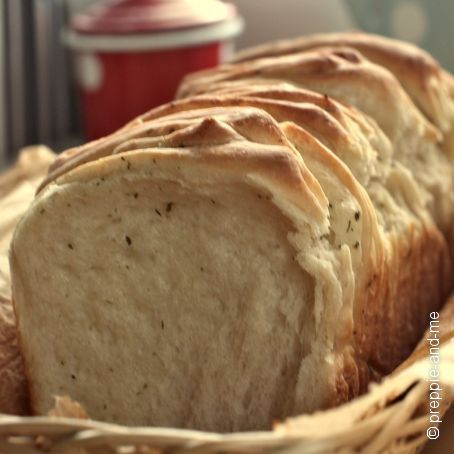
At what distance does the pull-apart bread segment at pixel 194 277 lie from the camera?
0.81m

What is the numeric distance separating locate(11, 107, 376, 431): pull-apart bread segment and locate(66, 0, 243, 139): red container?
40.0 inches

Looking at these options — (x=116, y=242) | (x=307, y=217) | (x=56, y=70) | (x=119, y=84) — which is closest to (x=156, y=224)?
(x=116, y=242)

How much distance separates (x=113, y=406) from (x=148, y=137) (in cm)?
27

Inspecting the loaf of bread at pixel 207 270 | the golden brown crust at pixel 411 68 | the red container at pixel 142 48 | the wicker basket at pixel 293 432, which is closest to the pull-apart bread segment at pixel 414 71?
the golden brown crust at pixel 411 68

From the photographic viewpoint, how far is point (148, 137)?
0.84 m

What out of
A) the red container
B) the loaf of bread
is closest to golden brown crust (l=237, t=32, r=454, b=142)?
the loaf of bread

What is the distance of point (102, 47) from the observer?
6.20 feet

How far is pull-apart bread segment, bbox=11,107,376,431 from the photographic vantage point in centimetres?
81

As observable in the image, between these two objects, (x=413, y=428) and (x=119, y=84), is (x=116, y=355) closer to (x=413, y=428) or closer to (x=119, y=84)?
(x=413, y=428)

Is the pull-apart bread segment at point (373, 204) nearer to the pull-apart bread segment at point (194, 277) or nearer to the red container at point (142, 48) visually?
the pull-apart bread segment at point (194, 277)

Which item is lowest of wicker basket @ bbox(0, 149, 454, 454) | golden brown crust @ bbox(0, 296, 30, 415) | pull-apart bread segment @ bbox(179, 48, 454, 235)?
golden brown crust @ bbox(0, 296, 30, 415)

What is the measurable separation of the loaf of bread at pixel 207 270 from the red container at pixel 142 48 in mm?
948

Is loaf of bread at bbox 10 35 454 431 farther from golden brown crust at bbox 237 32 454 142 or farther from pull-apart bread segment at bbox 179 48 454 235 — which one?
golden brown crust at bbox 237 32 454 142

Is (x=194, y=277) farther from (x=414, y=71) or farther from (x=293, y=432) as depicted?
(x=414, y=71)
